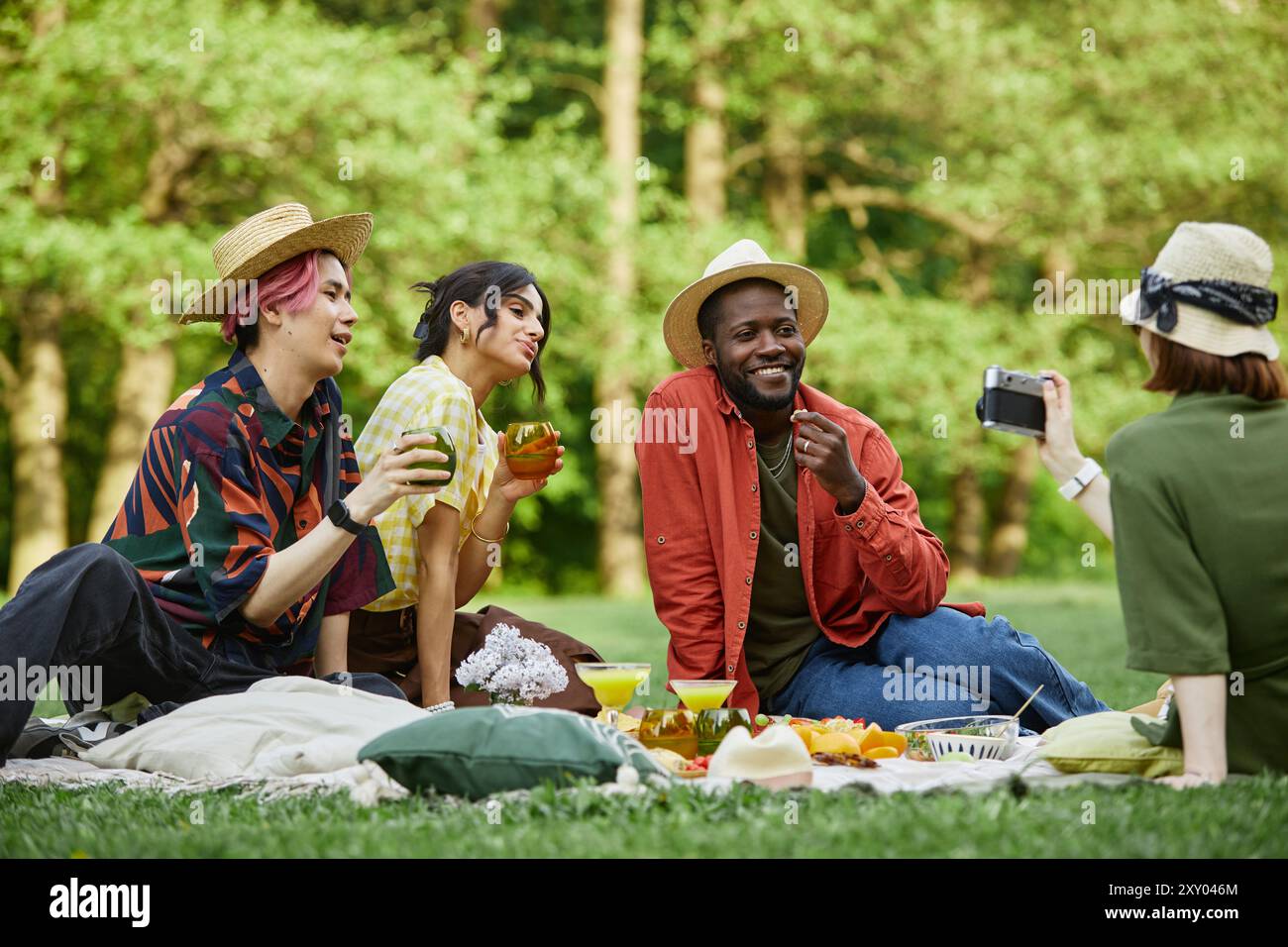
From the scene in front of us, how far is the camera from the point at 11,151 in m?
16.2

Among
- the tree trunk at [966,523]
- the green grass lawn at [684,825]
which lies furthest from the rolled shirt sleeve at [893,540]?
the tree trunk at [966,523]

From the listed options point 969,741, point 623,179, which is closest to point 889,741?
point 969,741

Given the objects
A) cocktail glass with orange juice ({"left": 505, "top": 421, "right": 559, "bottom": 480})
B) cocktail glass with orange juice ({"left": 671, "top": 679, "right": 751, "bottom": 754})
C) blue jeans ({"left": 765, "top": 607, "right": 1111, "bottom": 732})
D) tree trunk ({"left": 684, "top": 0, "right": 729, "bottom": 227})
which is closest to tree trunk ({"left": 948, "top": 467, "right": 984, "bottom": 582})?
tree trunk ({"left": 684, "top": 0, "right": 729, "bottom": 227})

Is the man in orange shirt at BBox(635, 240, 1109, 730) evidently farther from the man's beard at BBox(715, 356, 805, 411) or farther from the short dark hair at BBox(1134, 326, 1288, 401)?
the short dark hair at BBox(1134, 326, 1288, 401)

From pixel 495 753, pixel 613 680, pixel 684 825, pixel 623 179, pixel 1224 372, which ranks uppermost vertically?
pixel 623 179

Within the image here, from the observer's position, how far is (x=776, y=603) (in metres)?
5.71

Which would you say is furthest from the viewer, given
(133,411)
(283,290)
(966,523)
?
(966,523)

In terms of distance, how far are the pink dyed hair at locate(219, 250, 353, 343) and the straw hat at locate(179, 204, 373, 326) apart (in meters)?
0.03

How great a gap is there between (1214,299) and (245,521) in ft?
9.71

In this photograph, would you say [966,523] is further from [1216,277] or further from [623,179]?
[1216,277]

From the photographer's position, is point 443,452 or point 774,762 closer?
Result: point 774,762

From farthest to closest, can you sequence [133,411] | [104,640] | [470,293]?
[133,411]
[470,293]
[104,640]

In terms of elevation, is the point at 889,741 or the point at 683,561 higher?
the point at 683,561

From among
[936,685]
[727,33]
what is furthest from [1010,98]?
[936,685]
